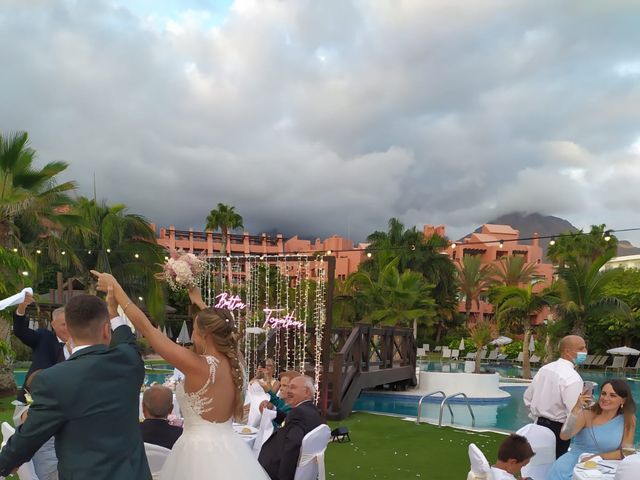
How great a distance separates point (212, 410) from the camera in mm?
3225

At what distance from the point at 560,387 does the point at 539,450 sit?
80 cm

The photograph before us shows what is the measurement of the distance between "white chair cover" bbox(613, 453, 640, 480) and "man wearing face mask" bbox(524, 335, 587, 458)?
230 centimetres

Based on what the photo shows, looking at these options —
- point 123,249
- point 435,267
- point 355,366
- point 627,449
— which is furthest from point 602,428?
point 435,267

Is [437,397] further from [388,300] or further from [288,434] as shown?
[288,434]

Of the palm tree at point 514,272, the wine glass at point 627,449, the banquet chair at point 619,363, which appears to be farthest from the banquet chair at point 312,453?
the palm tree at point 514,272

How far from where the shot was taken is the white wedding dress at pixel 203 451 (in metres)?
3.21

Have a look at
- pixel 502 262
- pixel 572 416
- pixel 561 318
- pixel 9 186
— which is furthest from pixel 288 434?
pixel 502 262

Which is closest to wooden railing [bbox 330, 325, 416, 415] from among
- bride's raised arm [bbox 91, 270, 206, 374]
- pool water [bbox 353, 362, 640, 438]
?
pool water [bbox 353, 362, 640, 438]

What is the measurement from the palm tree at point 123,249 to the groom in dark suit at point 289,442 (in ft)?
66.0

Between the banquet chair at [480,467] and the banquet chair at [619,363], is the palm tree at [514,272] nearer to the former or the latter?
the banquet chair at [619,363]

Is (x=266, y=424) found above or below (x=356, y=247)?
below

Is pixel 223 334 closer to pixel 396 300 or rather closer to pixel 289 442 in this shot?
pixel 289 442

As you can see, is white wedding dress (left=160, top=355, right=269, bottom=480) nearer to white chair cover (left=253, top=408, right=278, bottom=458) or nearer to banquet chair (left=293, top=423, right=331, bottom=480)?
banquet chair (left=293, top=423, right=331, bottom=480)

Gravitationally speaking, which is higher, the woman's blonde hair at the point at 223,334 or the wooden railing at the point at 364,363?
the woman's blonde hair at the point at 223,334
